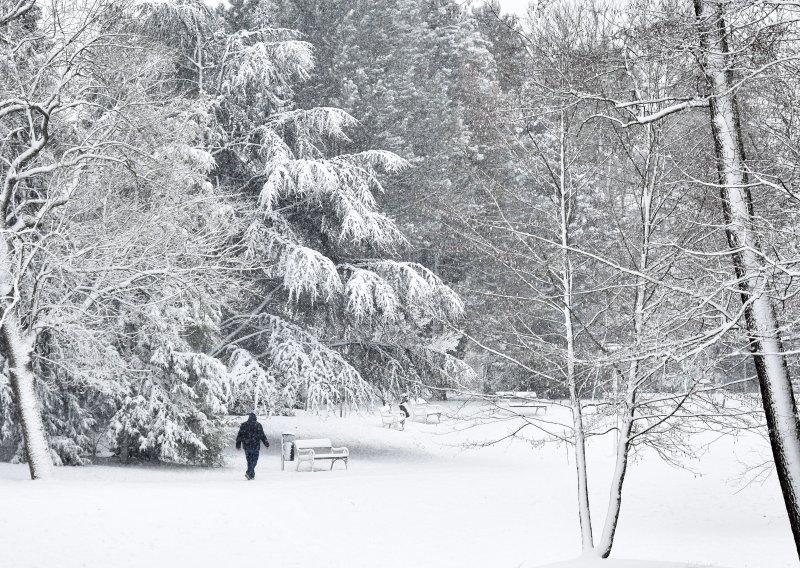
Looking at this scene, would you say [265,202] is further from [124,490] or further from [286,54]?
[124,490]

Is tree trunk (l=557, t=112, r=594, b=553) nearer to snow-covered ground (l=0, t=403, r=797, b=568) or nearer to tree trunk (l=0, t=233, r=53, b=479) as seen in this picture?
snow-covered ground (l=0, t=403, r=797, b=568)

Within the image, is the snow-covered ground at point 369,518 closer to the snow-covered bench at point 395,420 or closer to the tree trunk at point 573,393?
the tree trunk at point 573,393

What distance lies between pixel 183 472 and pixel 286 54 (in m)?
10.5

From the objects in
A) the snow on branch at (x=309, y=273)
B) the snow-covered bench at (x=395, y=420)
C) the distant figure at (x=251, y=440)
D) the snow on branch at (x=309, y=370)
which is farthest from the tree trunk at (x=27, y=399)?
the snow-covered bench at (x=395, y=420)

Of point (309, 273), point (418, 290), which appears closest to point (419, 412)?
point (418, 290)

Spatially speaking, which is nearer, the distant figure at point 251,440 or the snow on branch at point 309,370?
the distant figure at point 251,440

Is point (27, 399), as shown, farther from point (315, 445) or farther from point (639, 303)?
point (639, 303)

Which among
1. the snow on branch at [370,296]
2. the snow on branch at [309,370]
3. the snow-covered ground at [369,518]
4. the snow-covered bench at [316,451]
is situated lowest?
the snow-covered ground at [369,518]

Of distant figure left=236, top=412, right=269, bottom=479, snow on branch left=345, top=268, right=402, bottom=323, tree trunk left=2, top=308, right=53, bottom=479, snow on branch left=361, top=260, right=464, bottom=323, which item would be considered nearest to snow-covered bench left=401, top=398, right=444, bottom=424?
snow on branch left=361, top=260, right=464, bottom=323

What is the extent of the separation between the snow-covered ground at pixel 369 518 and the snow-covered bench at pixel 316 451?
42cm

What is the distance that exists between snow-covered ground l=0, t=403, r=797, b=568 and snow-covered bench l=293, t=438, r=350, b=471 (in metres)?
0.42

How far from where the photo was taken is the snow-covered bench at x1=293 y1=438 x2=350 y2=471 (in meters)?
17.0

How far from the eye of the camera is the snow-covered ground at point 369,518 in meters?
9.14

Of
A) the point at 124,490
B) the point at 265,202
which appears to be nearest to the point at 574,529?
the point at 124,490
